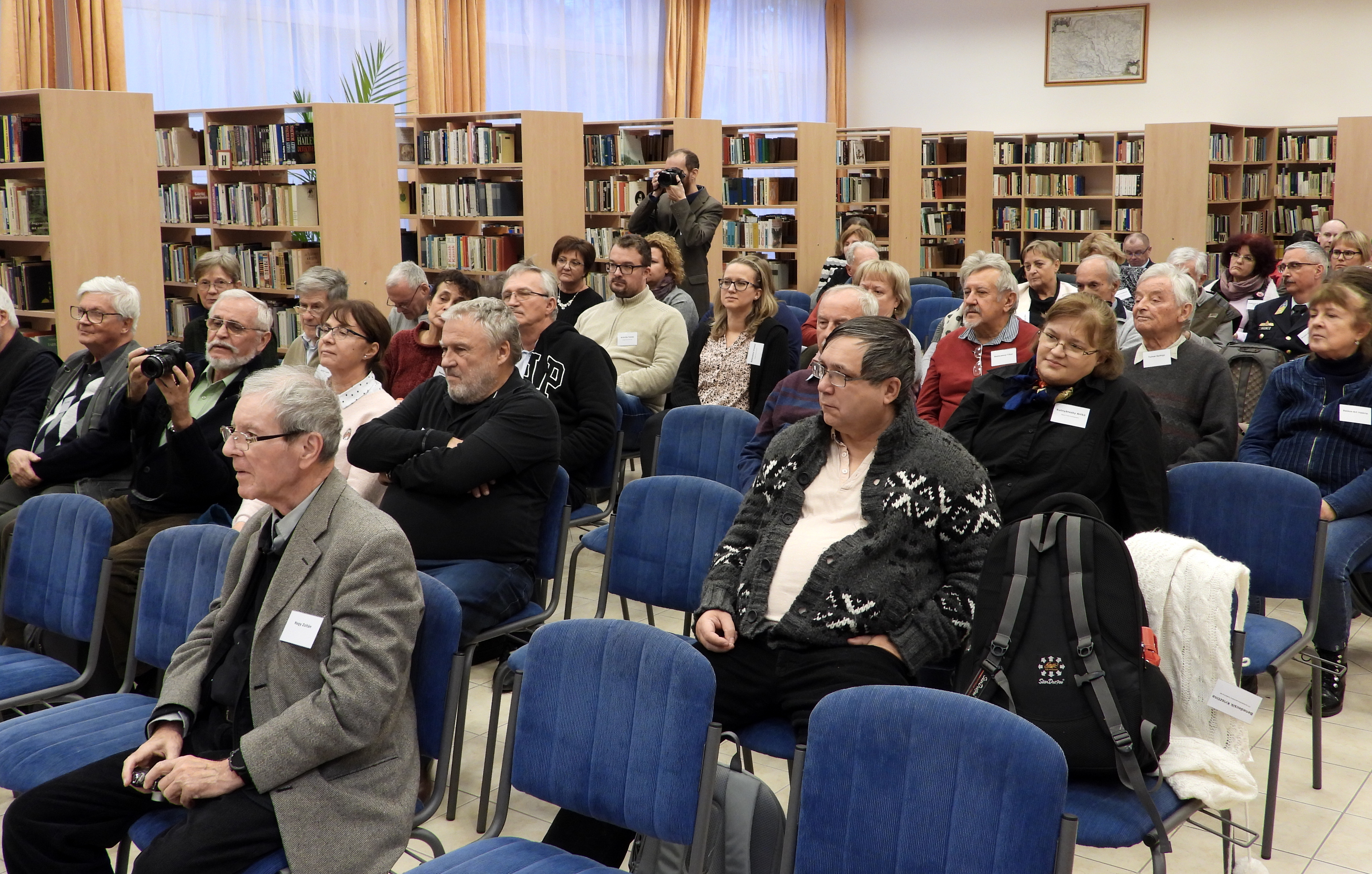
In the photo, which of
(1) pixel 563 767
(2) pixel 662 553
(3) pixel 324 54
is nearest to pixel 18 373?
(2) pixel 662 553

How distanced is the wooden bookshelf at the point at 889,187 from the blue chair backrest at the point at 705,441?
6.73 m

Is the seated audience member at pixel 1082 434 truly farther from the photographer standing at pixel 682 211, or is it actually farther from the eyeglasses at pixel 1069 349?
the photographer standing at pixel 682 211

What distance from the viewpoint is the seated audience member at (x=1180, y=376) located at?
12.0 feet

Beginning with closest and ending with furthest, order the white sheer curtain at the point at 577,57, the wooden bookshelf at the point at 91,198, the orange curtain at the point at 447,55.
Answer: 1. the wooden bookshelf at the point at 91,198
2. the orange curtain at the point at 447,55
3. the white sheer curtain at the point at 577,57

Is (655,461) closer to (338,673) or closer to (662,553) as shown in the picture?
(662,553)

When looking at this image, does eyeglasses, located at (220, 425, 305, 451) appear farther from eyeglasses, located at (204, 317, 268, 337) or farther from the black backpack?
eyeglasses, located at (204, 317, 268, 337)

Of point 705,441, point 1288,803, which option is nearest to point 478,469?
point 705,441

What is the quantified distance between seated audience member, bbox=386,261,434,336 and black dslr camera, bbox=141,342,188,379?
2209 mm

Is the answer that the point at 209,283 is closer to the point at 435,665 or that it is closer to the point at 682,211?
the point at 682,211

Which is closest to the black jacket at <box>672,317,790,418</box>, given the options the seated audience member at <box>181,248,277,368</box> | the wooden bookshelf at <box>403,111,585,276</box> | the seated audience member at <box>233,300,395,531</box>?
the seated audience member at <box>233,300,395,531</box>

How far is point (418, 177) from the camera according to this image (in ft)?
26.7

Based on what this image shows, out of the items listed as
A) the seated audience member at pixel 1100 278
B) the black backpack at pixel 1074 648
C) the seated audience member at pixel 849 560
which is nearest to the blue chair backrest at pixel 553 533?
the seated audience member at pixel 849 560

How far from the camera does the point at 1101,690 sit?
202 cm

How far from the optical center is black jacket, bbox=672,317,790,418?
4746 millimetres
